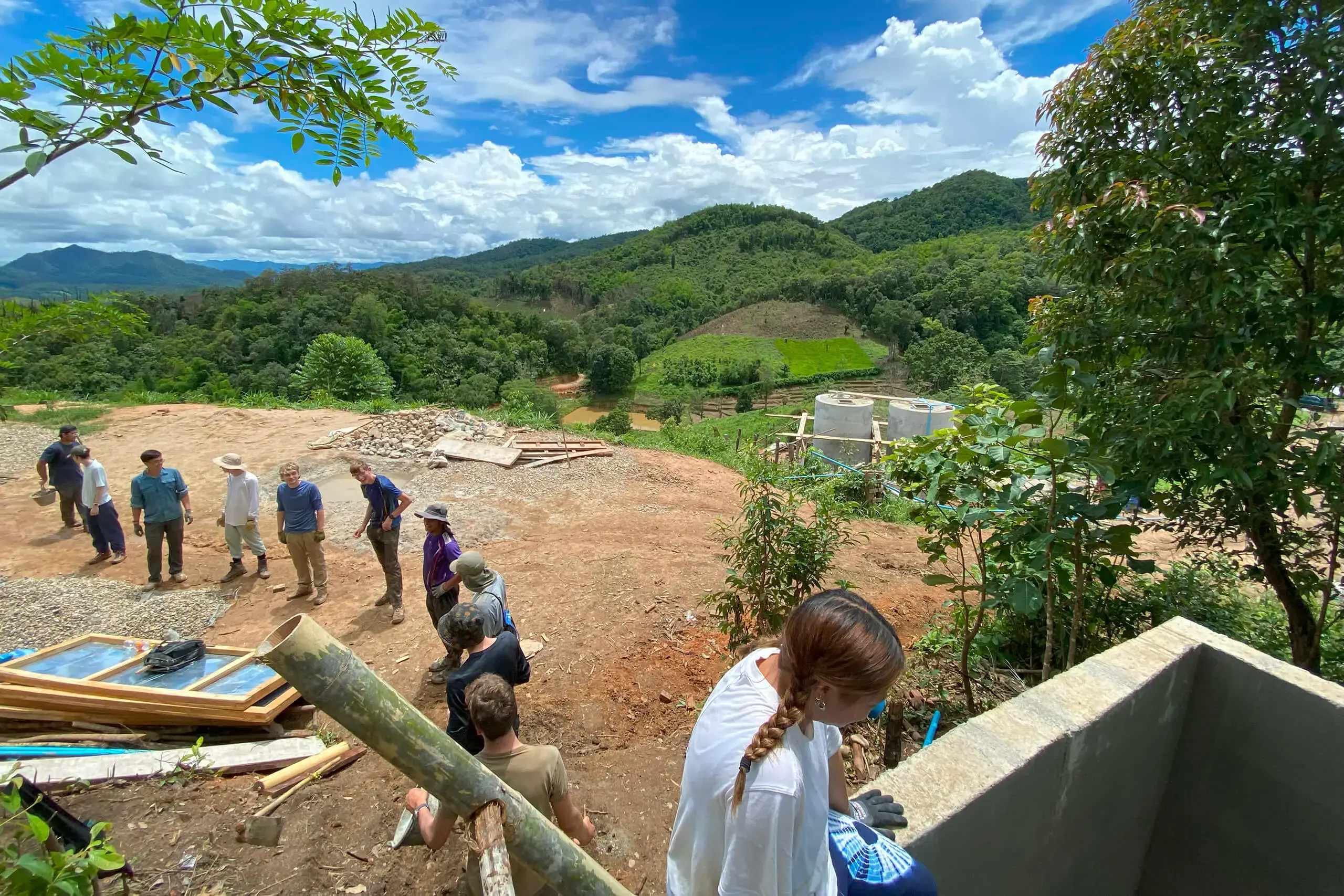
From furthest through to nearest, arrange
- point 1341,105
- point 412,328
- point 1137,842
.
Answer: point 412,328 → point 1137,842 → point 1341,105

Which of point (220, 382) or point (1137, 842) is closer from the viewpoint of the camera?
point (1137, 842)

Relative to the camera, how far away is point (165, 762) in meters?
3.46

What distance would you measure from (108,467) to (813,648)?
14521 mm

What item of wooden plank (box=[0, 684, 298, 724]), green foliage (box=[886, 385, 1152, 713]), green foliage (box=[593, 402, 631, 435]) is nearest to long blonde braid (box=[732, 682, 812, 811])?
green foliage (box=[886, 385, 1152, 713])

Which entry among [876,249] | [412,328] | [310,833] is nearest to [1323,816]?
[310,833]

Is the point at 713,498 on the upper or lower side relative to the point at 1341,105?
lower

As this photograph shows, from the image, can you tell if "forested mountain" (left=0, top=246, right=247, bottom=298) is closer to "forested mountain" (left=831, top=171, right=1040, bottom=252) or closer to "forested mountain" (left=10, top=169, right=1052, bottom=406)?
"forested mountain" (left=10, top=169, right=1052, bottom=406)

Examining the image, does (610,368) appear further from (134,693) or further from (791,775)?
(791,775)

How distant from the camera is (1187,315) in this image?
288cm

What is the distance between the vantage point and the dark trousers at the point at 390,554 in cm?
558

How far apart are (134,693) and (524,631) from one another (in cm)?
285

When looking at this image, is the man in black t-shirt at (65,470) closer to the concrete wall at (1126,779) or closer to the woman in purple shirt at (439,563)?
the woman in purple shirt at (439,563)

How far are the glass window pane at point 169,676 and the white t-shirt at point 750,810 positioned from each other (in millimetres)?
4162

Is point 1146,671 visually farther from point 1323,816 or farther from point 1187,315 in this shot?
point 1187,315
